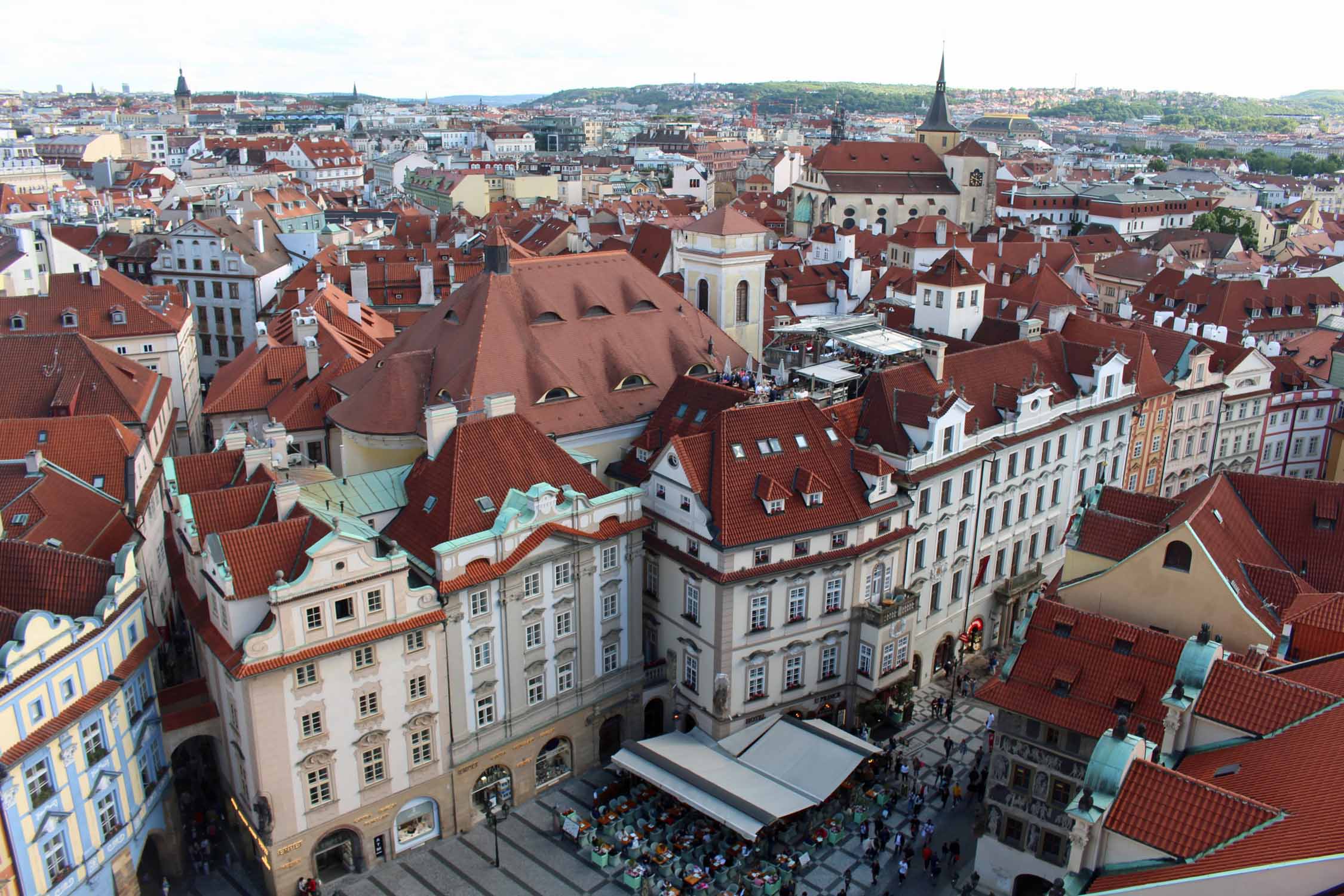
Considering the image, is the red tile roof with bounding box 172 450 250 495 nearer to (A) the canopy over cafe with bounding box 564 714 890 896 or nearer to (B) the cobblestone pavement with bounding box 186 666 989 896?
(B) the cobblestone pavement with bounding box 186 666 989 896

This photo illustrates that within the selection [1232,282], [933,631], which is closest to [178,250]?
[933,631]

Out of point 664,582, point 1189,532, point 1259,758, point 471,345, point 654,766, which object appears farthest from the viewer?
point 471,345

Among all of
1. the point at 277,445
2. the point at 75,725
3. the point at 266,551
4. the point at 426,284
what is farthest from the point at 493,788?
the point at 426,284

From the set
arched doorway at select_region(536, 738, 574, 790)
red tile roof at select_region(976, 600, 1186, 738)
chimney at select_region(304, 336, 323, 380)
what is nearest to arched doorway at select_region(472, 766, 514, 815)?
arched doorway at select_region(536, 738, 574, 790)

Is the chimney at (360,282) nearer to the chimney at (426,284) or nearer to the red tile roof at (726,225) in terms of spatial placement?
the chimney at (426,284)

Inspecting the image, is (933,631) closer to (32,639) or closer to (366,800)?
(366,800)

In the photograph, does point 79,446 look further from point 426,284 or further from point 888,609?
point 426,284
